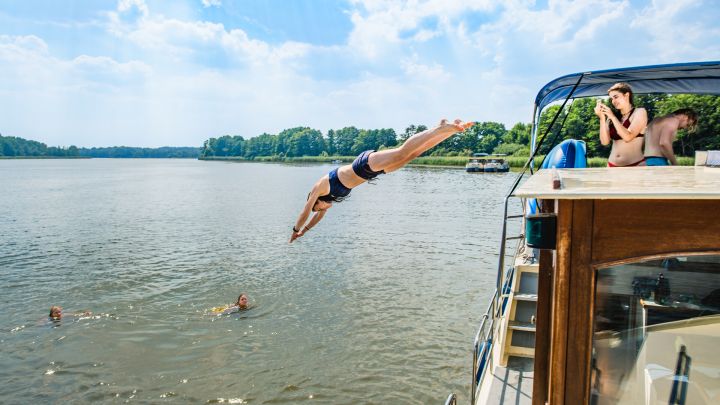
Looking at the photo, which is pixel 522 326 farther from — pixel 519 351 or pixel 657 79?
pixel 657 79

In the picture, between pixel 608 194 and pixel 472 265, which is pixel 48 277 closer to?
pixel 472 265

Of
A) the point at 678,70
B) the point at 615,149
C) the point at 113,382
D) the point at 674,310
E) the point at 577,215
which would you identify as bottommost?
the point at 113,382

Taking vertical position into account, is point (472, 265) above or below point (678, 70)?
below

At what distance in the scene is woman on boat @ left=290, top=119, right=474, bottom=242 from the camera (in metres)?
4.44

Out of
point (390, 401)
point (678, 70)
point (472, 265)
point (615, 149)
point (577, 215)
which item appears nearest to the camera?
point (577, 215)

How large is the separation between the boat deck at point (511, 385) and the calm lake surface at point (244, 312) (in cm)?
405

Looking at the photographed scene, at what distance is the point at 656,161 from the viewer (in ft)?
21.5

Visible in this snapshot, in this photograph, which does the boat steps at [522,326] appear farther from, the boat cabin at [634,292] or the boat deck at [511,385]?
the boat cabin at [634,292]

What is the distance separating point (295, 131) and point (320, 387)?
188 m

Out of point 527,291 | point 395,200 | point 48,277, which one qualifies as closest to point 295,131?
point 395,200

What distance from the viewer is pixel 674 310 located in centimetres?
248

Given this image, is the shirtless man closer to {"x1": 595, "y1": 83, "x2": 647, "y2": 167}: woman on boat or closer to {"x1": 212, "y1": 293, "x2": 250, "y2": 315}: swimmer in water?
{"x1": 595, "y1": 83, "x2": 647, "y2": 167}: woman on boat

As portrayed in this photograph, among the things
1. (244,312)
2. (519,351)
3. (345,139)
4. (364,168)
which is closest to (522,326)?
(519,351)

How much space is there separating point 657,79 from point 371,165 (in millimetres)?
5424
